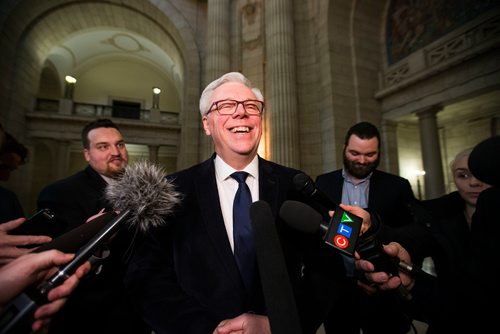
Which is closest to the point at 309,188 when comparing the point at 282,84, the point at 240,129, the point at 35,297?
the point at 240,129

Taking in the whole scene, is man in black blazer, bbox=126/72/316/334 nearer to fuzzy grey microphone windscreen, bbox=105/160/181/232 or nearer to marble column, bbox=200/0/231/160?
fuzzy grey microphone windscreen, bbox=105/160/181/232

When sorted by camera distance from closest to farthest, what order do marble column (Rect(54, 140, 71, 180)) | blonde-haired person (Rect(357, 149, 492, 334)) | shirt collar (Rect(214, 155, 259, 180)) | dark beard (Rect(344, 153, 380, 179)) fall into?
blonde-haired person (Rect(357, 149, 492, 334))
shirt collar (Rect(214, 155, 259, 180))
dark beard (Rect(344, 153, 380, 179))
marble column (Rect(54, 140, 71, 180))

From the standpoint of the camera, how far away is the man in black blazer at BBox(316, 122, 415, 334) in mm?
1949

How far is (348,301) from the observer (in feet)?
7.33

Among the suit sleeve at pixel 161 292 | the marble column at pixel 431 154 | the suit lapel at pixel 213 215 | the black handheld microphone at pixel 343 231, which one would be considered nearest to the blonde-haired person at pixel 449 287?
the black handheld microphone at pixel 343 231

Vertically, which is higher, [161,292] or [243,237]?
[243,237]

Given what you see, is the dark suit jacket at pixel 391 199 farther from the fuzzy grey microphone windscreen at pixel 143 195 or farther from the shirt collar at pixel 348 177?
the fuzzy grey microphone windscreen at pixel 143 195

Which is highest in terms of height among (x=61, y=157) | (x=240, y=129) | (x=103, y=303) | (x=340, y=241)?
(x=61, y=157)

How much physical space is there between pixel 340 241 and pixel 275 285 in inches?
12.1

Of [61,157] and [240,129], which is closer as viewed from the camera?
[240,129]

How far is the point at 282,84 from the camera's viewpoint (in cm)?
777

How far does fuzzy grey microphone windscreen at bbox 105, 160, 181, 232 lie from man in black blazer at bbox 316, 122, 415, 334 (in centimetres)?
147

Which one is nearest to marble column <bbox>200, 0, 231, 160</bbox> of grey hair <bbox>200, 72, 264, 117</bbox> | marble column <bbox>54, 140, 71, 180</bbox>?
grey hair <bbox>200, 72, 264, 117</bbox>

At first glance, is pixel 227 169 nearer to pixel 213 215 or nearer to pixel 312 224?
pixel 213 215
